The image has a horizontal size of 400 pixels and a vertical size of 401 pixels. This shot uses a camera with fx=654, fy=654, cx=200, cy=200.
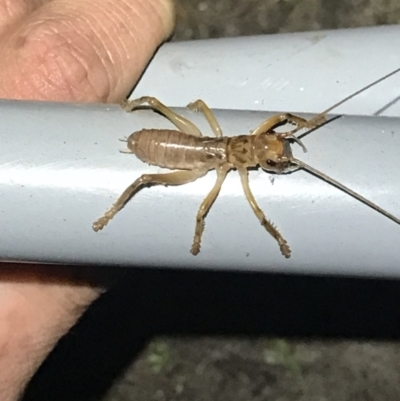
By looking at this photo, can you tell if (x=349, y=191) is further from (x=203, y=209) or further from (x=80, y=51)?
(x=80, y=51)

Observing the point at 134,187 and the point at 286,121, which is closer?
the point at 134,187

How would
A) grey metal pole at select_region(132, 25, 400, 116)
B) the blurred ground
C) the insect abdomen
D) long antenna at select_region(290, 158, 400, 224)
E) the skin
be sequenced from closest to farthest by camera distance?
1. long antenna at select_region(290, 158, 400, 224)
2. the insect abdomen
3. grey metal pole at select_region(132, 25, 400, 116)
4. the skin
5. the blurred ground

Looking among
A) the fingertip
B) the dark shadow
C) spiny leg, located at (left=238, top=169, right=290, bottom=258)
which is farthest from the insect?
the dark shadow

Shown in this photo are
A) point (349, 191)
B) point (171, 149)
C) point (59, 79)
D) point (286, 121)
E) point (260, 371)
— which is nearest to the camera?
point (349, 191)

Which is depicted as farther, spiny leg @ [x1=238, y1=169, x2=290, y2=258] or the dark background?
the dark background

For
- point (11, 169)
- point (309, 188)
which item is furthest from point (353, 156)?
point (11, 169)

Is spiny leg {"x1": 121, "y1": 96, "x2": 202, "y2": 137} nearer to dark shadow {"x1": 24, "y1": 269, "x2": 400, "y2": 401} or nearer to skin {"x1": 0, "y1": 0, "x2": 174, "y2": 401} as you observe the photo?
skin {"x1": 0, "y1": 0, "x2": 174, "y2": 401}

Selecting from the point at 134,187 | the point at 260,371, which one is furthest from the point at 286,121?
the point at 260,371

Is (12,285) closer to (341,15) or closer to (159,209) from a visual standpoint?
(159,209)
